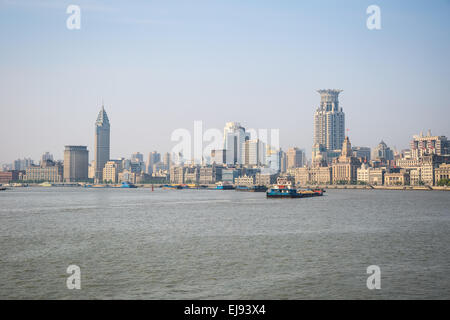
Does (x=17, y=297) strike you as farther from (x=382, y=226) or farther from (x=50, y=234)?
(x=382, y=226)

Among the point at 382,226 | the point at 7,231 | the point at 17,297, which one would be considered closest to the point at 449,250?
the point at 382,226

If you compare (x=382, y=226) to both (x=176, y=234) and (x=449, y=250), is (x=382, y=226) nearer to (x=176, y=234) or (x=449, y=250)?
(x=449, y=250)

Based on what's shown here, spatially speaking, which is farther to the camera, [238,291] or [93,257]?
[93,257]

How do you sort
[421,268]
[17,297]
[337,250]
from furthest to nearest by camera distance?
[337,250]
[421,268]
[17,297]

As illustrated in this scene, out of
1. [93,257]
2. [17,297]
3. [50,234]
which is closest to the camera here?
[17,297]

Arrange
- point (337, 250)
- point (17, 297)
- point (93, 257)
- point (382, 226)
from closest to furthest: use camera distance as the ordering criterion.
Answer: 1. point (17, 297)
2. point (93, 257)
3. point (337, 250)
4. point (382, 226)

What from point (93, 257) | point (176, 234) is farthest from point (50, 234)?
point (93, 257)

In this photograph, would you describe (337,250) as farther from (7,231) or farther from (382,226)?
(7,231)
